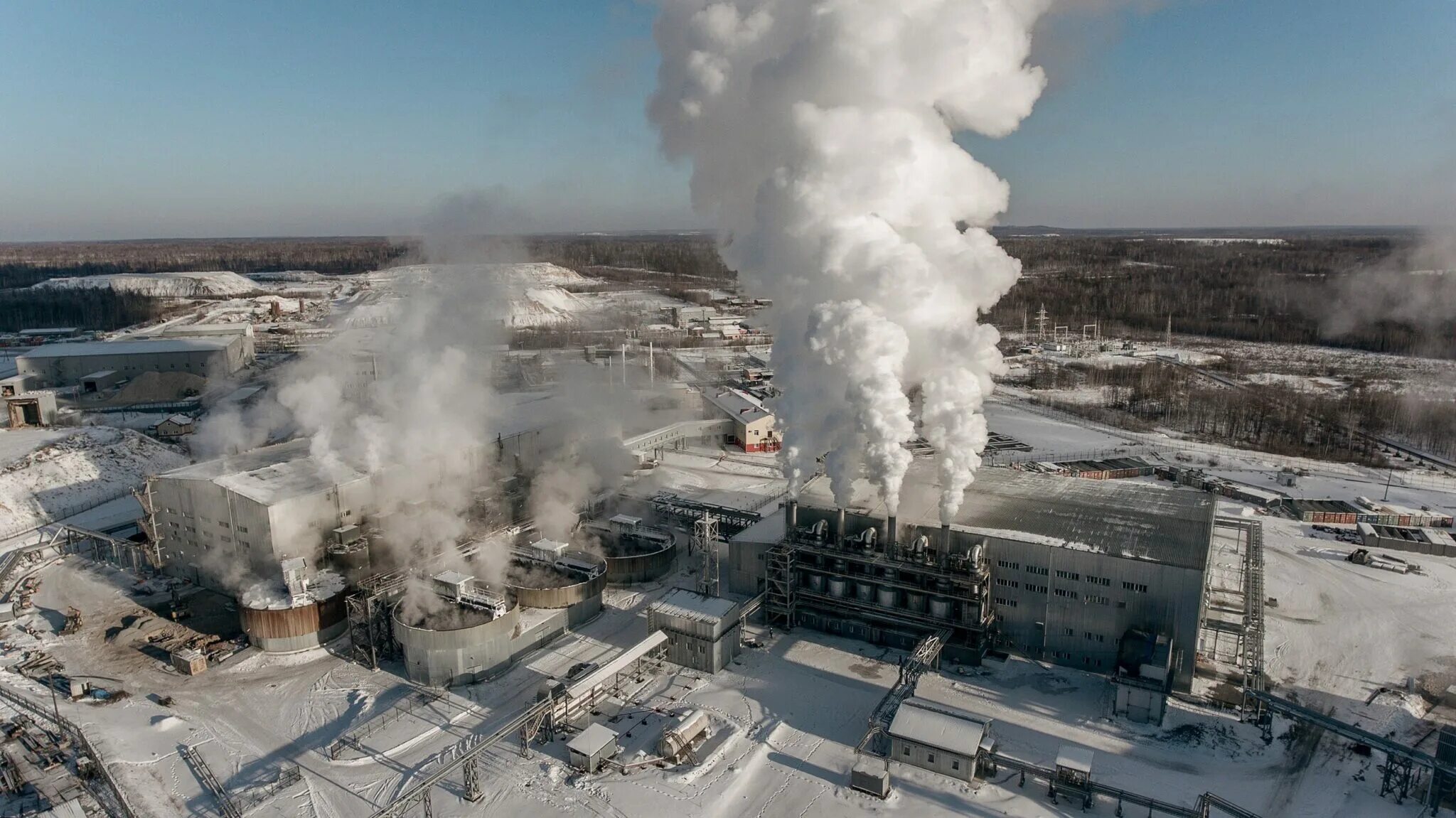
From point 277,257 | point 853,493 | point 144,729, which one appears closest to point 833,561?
point 853,493

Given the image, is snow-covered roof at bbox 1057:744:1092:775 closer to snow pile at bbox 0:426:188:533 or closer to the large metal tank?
the large metal tank

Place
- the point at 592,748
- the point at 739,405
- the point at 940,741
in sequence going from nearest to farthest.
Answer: the point at 940,741 → the point at 592,748 → the point at 739,405

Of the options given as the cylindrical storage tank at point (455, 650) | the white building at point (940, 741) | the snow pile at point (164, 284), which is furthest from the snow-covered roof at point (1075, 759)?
the snow pile at point (164, 284)

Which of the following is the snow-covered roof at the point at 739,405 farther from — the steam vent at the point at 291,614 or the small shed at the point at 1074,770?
the small shed at the point at 1074,770

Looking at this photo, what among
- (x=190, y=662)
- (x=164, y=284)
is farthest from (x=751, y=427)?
(x=164, y=284)

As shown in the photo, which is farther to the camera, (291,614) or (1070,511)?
(1070,511)

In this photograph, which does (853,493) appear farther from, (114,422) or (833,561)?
(114,422)

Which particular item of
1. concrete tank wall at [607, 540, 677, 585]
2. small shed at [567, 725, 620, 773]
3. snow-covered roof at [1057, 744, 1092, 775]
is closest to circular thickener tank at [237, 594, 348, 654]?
concrete tank wall at [607, 540, 677, 585]

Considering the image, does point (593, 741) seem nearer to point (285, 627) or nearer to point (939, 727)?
point (939, 727)
